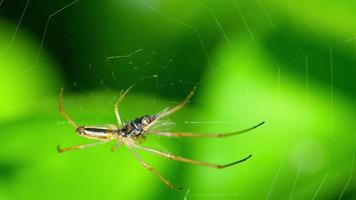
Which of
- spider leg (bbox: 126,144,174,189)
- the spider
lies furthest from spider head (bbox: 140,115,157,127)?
spider leg (bbox: 126,144,174,189)

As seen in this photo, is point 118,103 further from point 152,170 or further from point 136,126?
point 152,170

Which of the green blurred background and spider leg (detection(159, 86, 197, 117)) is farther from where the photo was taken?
spider leg (detection(159, 86, 197, 117))

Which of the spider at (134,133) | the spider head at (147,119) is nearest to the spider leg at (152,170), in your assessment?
the spider at (134,133)

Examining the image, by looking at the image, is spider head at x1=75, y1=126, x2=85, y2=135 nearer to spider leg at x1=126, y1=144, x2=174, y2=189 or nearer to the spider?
the spider

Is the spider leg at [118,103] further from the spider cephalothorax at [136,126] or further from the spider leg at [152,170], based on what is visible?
the spider leg at [152,170]

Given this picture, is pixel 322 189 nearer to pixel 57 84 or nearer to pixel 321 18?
pixel 321 18

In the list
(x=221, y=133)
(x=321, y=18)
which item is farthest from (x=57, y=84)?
(x=321, y=18)

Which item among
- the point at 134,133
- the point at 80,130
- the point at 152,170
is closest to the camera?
the point at 152,170

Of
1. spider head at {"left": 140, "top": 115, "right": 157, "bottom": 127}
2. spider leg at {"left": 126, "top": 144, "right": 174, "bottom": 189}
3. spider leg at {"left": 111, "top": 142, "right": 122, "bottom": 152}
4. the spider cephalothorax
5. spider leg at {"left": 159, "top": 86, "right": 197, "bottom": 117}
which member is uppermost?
the spider cephalothorax

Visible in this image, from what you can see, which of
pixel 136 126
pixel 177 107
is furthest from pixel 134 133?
pixel 177 107
